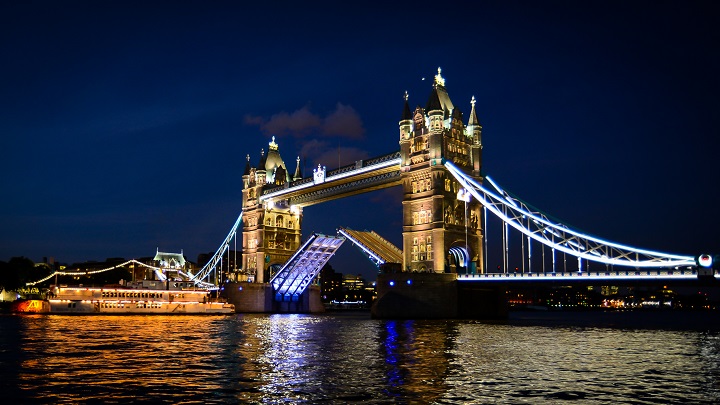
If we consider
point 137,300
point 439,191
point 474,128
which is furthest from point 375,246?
point 137,300

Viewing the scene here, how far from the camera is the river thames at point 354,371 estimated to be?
16156 millimetres

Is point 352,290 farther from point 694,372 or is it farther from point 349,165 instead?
point 694,372

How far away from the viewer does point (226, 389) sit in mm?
17094

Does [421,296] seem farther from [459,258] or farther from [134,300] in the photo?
[134,300]

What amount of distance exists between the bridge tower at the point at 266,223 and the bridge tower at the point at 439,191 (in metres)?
28.8

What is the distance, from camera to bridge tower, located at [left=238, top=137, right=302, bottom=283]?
9062 cm

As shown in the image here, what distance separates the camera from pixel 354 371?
2070cm

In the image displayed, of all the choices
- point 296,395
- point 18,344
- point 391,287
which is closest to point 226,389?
point 296,395

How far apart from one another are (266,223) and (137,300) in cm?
2172

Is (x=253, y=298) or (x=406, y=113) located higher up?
(x=406, y=113)

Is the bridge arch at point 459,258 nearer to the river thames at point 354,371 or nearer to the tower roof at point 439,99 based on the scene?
the tower roof at point 439,99

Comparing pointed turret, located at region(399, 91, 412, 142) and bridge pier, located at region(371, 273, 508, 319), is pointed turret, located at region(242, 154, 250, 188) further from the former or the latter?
bridge pier, located at region(371, 273, 508, 319)

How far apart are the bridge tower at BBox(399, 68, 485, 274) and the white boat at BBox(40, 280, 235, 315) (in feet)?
78.5

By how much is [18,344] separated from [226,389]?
16301mm
